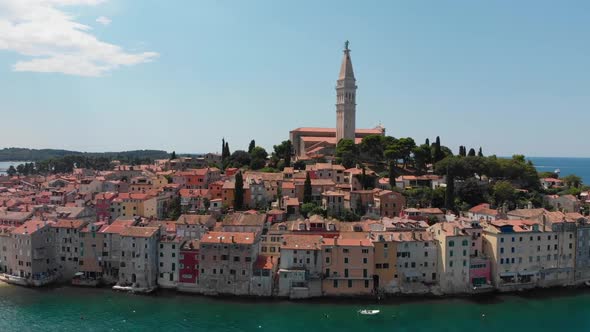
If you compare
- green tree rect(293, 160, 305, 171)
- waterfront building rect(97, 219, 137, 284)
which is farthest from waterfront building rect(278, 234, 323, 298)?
green tree rect(293, 160, 305, 171)

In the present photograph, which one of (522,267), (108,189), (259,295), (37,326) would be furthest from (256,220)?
(108,189)

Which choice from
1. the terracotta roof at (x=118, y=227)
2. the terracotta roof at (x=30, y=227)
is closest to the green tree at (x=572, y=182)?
the terracotta roof at (x=118, y=227)

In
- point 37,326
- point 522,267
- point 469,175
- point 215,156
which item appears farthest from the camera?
point 215,156

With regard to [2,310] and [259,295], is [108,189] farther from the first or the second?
[259,295]

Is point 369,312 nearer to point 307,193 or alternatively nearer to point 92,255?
point 307,193

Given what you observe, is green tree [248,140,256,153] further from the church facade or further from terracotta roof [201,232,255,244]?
terracotta roof [201,232,255,244]

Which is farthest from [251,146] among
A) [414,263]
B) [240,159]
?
[414,263]
